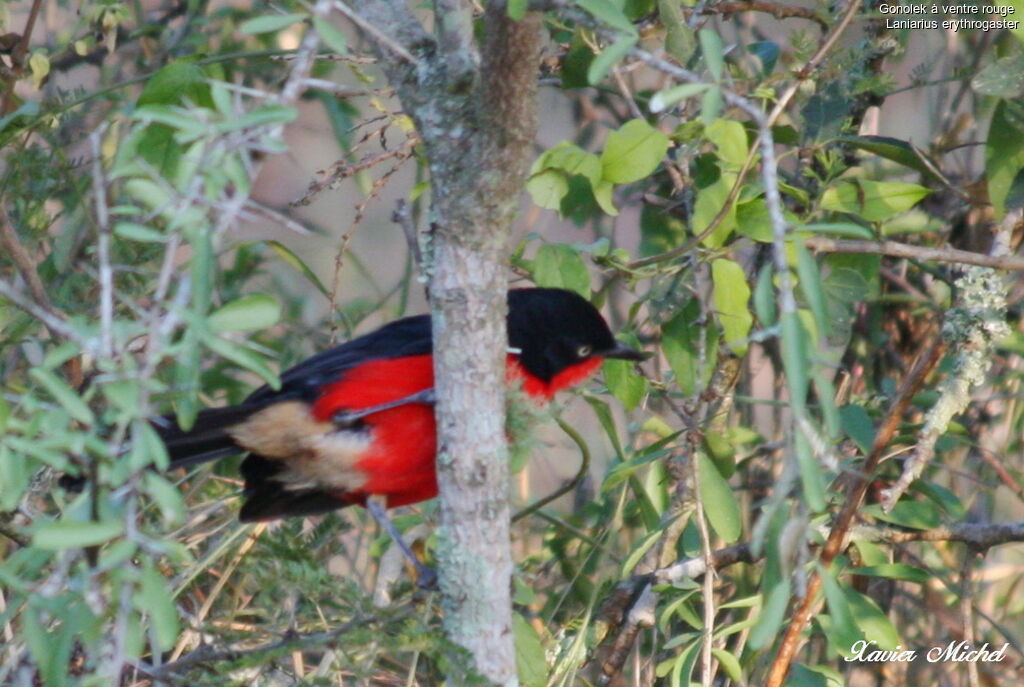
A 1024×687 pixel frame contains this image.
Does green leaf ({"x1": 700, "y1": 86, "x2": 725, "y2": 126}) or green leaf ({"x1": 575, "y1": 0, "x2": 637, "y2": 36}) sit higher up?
green leaf ({"x1": 575, "y1": 0, "x2": 637, "y2": 36})

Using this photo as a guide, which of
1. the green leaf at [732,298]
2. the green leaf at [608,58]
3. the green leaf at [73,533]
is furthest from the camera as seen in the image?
the green leaf at [732,298]

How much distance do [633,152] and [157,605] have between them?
166cm

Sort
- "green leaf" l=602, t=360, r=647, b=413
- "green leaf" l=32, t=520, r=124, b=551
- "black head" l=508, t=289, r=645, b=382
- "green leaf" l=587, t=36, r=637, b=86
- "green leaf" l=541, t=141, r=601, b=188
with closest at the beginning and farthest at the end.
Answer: "green leaf" l=32, t=520, r=124, b=551 → "green leaf" l=587, t=36, r=637, b=86 → "green leaf" l=541, t=141, r=601, b=188 → "green leaf" l=602, t=360, r=647, b=413 → "black head" l=508, t=289, r=645, b=382

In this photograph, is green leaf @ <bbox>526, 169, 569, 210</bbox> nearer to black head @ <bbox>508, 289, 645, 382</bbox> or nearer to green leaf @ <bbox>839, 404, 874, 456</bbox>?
black head @ <bbox>508, 289, 645, 382</bbox>

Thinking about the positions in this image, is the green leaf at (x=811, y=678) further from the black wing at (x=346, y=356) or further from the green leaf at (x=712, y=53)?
the green leaf at (x=712, y=53)

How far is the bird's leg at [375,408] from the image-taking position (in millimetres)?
3209

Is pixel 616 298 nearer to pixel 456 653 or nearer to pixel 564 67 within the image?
pixel 564 67

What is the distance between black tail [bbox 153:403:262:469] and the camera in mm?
3129

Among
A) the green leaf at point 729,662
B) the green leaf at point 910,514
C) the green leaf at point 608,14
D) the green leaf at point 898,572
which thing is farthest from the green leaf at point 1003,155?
the green leaf at point 608,14

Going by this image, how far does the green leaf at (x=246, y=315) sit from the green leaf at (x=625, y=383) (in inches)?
73.0

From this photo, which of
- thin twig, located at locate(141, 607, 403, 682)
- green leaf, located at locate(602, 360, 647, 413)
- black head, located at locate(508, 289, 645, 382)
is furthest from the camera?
black head, located at locate(508, 289, 645, 382)

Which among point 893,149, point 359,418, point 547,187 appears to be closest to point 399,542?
point 359,418

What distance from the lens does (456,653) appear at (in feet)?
7.35

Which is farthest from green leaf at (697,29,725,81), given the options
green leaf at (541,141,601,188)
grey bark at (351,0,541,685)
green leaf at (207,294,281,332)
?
green leaf at (541,141,601,188)
